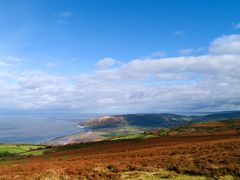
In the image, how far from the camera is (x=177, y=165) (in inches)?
837

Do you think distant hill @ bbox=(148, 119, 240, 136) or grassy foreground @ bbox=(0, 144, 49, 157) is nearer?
grassy foreground @ bbox=(0, 144, 49, 157)

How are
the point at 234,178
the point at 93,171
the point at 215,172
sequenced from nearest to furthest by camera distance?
the point at 234,178, the point at 215,172, the point at 93,171

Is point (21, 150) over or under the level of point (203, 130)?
under

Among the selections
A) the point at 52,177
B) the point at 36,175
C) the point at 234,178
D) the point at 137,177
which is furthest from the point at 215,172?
the point at 36,175

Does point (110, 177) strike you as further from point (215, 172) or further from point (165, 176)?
point (215, 172)

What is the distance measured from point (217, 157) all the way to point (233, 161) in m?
1.80

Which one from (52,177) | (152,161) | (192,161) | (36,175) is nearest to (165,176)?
(192,161)

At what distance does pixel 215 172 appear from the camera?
1839 cm

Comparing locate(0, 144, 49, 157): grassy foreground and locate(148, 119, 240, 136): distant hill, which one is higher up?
locate(148, 119, 240, 136): distant hill

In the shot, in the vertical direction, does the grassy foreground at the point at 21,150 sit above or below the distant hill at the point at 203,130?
below

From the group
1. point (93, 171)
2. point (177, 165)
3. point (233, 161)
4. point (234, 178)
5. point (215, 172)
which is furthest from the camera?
point (93, 171)

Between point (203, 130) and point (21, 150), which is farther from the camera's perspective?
point (203, 130)

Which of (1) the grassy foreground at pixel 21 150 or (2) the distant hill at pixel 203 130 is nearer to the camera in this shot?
(1) the grassy foreground at pixel 21 150

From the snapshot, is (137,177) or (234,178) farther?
(137,177)
